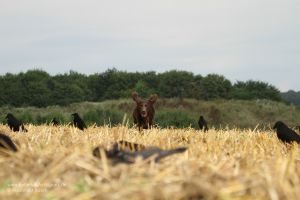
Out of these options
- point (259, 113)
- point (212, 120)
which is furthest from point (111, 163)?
point (259, 113)

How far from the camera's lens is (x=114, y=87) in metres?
63.8

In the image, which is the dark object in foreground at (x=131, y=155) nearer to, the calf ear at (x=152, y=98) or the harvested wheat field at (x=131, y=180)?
the harvested wheat field at (x=131, y=180)

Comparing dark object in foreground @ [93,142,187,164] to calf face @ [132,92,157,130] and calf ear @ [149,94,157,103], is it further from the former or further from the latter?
calf ear @ [149,94,157,103]

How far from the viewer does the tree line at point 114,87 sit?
55.4 m

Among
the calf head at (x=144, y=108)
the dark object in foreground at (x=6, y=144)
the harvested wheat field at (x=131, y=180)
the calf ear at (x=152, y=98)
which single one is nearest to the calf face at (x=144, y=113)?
the calf head at (x=144, y=108)

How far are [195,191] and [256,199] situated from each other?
1.10 ft

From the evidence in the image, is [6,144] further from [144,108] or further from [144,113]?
[144,108]

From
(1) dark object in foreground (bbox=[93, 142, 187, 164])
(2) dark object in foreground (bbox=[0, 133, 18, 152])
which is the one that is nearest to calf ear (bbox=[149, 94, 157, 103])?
(2) dark object in foreground (bbox=[0, 133, 18, 152])

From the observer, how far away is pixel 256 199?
2.88m

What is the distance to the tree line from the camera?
182 feet

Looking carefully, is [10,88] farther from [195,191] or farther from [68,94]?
[195,191]

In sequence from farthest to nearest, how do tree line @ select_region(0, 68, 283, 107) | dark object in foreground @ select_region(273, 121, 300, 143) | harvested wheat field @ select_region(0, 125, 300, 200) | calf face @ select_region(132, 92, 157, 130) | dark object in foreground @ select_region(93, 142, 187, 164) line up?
tree line @ select_region(0, 68, 283, 107) → calf face @ select_region(132, 92, 157, 130) → dark object in foreground @ select_region(273, 121, 300, 143) → dark object in foreground @ select_region(93, 142, 187, 164) → harvested wheat field @ select_region(0, 125, 300, 200)

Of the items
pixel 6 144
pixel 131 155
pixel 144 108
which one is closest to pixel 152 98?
pixel 144 108

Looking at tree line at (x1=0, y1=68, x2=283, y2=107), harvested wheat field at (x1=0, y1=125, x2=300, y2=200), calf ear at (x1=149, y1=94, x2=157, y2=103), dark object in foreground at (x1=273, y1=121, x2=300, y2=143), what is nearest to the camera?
harvested wheat field at (x1=0, y1=125, x2=300, y2=200)
